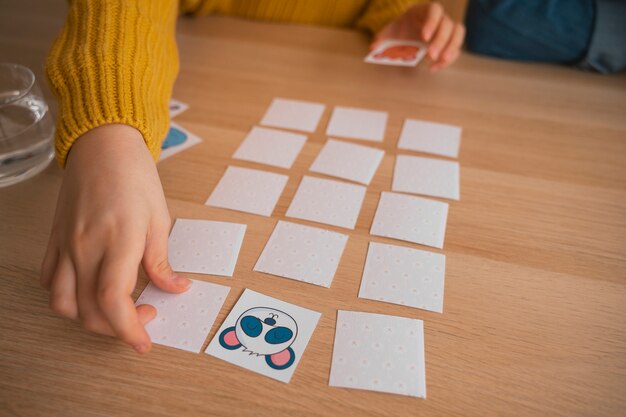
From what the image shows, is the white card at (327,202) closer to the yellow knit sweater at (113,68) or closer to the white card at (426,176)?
the white card at (426,176)

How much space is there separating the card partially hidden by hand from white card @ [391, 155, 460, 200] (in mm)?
292

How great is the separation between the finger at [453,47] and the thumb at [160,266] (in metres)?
0.68

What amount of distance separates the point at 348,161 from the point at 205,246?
27 cm

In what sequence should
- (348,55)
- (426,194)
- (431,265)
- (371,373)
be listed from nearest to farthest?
(371,373)
(431,265)
(426,194)
(348,55)

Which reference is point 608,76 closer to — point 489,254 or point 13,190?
point 489,254

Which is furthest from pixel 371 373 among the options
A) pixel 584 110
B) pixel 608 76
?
pixel 608 76

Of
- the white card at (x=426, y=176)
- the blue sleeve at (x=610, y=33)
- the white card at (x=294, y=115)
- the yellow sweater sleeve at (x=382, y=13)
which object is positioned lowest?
the white card at (x=294, y=115)

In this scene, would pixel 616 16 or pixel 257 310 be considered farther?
pixel 616 16

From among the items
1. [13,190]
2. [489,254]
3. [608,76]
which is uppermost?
[608,76]

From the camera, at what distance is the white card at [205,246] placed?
23.9 inches

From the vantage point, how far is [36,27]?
3.60 feet

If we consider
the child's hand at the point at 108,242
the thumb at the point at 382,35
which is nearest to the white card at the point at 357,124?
the thumb at the point at 382,35

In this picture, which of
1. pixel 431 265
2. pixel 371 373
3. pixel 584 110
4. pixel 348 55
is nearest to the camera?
pixel 371 373

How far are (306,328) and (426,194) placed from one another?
0.96ft
